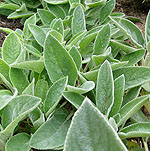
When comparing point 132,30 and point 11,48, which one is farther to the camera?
point 132,30

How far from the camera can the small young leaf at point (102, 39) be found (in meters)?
1.09

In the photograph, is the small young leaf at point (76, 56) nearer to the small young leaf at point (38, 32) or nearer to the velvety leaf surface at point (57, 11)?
the small young leaf at point (38, 32)

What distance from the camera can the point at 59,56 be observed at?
0.93 m

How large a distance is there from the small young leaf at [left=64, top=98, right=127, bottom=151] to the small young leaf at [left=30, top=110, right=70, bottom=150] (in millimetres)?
317

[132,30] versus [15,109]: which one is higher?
[132,30]

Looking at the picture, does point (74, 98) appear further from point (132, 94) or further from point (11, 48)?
point (11, 48)

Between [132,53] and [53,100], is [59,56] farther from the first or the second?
[132,53]

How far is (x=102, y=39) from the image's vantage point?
110 centimetres

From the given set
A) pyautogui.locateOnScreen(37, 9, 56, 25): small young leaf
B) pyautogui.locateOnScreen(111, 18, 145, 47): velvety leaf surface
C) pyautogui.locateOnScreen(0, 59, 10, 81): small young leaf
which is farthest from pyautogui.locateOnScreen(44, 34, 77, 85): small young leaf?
pyautogui.locateOnScreen(37, 9, 56, 25): small young leaf

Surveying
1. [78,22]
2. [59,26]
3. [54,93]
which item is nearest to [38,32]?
[59,26]

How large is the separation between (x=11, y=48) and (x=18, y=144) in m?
0.44

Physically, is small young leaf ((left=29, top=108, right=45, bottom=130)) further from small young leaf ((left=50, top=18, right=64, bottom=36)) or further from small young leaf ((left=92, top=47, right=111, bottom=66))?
small young leaf ((left=50, top=18, right=64, bottom=36))

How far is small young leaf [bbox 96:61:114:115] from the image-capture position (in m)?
0.86

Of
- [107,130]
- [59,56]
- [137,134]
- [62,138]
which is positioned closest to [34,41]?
[59,56]
